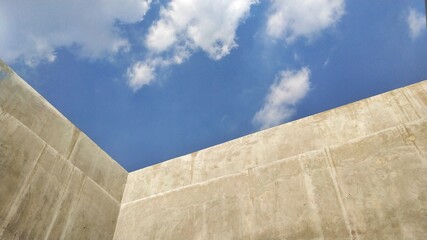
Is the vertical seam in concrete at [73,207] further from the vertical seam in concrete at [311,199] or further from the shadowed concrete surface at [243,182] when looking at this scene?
the vertical seam in concrete at [311,199]

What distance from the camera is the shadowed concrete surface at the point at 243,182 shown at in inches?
177

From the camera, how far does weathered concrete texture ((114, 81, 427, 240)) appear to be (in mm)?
4441

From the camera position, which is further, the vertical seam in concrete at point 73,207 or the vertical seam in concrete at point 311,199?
the vertical seam in concrete at point 73,207

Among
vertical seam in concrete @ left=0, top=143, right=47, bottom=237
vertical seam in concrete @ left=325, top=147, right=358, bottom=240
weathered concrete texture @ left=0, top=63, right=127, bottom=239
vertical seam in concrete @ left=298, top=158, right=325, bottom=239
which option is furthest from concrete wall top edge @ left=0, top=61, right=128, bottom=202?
vertical seam in concrete @ left=325, top=147, right=358, bottom=240

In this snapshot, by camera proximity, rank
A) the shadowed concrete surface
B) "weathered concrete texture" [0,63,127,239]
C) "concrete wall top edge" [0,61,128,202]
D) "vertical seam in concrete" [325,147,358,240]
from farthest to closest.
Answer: "concrete wall top edge" [0,61,128,202] < "weathered concrete texture" [0,63,127,239] < the shadowed concrete surface < "vertical seam in concrete" [325,147,358,240]

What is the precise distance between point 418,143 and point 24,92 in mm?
5494

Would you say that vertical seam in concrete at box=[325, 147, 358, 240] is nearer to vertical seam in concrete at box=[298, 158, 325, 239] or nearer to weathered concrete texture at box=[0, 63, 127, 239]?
vertical seam in concrete at box=[298, 158, 325, 239]

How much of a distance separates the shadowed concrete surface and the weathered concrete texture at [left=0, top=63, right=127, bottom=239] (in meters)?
0.02

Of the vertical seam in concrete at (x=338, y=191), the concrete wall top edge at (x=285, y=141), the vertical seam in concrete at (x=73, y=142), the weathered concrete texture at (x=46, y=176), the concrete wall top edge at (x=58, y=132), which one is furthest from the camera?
the vertical seam in concrete at (x=73, y=142)

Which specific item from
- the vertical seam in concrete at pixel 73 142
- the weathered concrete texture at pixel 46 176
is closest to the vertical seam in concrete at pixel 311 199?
the weathered concrete texture at pixel 46 176

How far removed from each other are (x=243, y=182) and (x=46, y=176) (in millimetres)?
2908

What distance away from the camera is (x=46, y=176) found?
5164mm

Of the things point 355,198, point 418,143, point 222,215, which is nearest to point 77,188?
point 222,215

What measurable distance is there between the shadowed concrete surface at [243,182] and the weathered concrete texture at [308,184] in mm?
16
